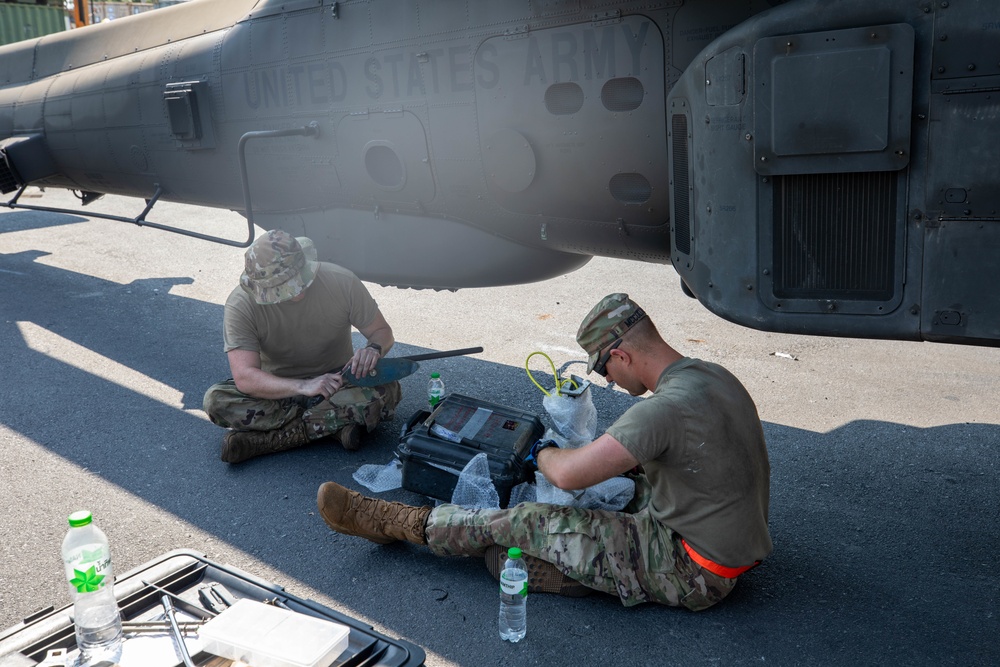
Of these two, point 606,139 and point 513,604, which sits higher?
point 606,139

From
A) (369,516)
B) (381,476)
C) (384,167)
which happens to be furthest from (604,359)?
(384,167)

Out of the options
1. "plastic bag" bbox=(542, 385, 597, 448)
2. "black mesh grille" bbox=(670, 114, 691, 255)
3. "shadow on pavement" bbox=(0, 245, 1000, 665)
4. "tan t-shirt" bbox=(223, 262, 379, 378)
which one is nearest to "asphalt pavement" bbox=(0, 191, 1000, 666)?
"shadow on pavement" bbox=(0, 245, 1000, 665)

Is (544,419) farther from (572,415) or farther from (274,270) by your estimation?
(274,270)

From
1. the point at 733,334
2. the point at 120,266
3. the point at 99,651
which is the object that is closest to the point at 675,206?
the point at 99,651

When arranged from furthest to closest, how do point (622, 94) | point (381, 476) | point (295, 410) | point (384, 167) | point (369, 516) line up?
point (384, 167), point (295, 410), point (381, 476), point (622, 94), point (369, 516)

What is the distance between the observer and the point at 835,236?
3.01 meters

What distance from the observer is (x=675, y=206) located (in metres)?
3.47

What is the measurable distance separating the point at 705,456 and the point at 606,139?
5.38 feet

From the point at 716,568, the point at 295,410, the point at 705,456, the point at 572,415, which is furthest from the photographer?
the point at 295,410

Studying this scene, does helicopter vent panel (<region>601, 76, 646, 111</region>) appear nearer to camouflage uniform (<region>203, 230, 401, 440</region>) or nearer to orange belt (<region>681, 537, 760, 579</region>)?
camouflage uniform (<region>203, 230, 401, 440</region>)

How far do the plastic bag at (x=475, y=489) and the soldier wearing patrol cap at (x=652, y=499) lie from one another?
0.86 ft

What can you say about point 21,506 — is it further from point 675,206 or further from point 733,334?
point 733,334

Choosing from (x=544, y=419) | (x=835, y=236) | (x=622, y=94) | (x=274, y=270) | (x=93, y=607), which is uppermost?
(x=622, y=94)

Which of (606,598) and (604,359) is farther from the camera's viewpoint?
(606,598)
